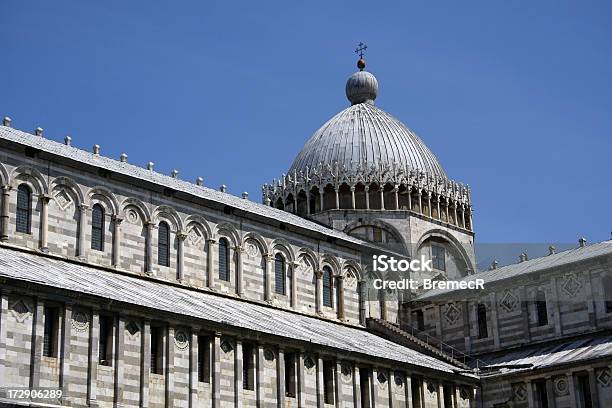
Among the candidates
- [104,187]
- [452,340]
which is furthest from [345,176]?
[104,187]

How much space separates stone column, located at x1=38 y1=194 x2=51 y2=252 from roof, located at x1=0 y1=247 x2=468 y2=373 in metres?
0.70

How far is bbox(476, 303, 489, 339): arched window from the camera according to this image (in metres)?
56.8

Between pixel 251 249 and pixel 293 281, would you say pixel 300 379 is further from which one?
pixel 293 281

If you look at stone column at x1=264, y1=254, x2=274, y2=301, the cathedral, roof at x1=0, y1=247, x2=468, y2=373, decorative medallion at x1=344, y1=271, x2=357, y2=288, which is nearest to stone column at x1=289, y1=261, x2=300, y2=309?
the cathedral

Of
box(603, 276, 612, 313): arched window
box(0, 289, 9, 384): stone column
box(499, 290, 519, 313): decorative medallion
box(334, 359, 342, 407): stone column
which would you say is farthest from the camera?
box(499, 290, 519, 313): decorative medallion

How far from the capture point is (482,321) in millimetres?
57031

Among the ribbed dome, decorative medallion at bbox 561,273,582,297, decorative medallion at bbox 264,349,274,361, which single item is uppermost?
the ribbed dome

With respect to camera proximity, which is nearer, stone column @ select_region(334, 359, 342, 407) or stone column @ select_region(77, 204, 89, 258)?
stone column @ select_region(77, 204, 89, 258)

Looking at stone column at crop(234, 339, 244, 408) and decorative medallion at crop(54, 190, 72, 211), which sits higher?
decorative medallion at crop(54, 190, 72, 211)

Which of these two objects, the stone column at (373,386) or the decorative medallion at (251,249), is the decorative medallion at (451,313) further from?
the stone column at (373,386)

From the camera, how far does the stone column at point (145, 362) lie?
37812 mm

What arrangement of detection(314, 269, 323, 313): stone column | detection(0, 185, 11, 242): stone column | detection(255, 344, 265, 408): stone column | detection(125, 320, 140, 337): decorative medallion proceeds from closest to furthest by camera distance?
detection(125, 320, 140, 337): decorative medallion, detection(255, 344, 265, 408): stone column, detection(0, 185, 11, 242): stone column, detection(314, 269, 323, 313): stone column

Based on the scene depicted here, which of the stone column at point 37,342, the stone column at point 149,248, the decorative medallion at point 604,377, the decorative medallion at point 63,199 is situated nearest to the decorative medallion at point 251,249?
the stone column at point 149,248

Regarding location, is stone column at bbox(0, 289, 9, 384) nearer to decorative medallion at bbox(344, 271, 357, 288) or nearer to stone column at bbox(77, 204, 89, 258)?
stone column at bbox(77, 204, 89, 258)
